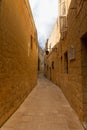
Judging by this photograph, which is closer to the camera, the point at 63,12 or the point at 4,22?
the point at 4,22

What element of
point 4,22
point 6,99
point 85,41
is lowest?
point 6,99

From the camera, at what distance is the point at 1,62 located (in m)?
3.63

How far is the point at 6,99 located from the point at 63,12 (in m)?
9.57

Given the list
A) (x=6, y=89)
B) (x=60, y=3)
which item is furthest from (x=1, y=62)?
(x=60, y=3)

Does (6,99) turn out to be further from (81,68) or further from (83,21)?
(83,21)

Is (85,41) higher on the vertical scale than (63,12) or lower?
lower

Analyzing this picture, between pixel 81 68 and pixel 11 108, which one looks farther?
pixel 11 108

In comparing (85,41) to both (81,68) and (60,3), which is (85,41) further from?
(60,3)

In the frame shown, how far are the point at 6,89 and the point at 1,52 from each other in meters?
0.96

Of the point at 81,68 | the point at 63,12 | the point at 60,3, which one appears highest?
the point at 60,3

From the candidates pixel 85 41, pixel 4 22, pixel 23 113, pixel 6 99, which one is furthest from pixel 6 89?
pixel 85 41

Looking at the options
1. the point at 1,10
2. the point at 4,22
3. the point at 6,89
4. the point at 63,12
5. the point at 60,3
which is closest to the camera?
the point at 1,10

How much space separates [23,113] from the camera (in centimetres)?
479

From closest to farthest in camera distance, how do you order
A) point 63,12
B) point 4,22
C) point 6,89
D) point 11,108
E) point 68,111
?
1. point 4,22
2. point 6,89
3. point 11,108
4. point 68,111
5. point 63,12
